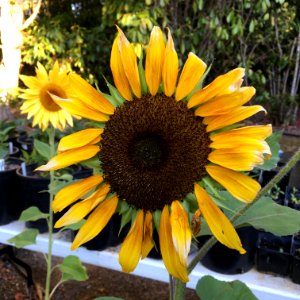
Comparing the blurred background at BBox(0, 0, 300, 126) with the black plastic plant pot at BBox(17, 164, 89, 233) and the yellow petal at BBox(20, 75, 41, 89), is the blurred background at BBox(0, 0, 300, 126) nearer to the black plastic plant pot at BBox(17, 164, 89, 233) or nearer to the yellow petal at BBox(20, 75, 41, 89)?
the black plastic plant pot at BBox(17, 164, 89, 233)

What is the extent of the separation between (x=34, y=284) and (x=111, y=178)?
57.0 inches

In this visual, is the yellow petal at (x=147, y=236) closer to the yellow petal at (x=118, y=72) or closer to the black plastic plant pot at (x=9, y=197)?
the yellow petal at (x=118, y=72)

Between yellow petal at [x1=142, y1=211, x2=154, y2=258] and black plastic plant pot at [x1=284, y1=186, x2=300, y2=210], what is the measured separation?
979 millimetres

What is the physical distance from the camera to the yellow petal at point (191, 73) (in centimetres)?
39

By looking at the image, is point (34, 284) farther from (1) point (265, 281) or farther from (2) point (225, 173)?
(2) point (225, 173)

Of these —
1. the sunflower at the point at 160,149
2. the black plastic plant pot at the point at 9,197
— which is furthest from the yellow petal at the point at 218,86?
the black plastic plant pot at the point at 9,197

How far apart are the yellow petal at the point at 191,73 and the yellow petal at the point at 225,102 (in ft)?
0.07

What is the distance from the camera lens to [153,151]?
426 millimetres

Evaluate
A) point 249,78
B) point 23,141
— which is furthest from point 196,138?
point 249,78

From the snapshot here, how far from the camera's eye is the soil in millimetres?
1840

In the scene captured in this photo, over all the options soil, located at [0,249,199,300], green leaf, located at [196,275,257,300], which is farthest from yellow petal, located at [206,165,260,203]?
soil, located at [0,249,199,300]

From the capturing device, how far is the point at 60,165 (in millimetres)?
423

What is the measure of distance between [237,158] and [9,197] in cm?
119

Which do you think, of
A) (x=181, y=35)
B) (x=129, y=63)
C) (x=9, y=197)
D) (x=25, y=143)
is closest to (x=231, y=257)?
(x=9, y=197)
